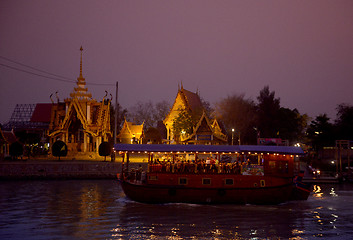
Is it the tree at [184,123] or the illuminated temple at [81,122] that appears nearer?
the illuminated temple at [81,122]

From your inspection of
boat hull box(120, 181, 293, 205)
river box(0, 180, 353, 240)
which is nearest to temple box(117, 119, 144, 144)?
river box(0, 180, 353, 240)

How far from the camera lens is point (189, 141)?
1788 inches

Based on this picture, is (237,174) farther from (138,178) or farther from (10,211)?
(10,211)

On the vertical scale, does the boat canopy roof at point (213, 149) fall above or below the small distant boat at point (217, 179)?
above

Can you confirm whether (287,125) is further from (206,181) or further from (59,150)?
(206,181)

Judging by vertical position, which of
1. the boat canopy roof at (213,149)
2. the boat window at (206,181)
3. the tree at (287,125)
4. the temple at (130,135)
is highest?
the tree at (287,125)

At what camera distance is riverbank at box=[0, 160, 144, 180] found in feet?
133

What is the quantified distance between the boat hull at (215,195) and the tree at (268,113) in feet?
186

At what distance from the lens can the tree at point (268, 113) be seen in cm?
8269

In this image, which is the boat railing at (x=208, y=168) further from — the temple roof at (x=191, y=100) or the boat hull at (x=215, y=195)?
the temple roof at (x=191, y=100)

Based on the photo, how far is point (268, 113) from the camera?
86.4m

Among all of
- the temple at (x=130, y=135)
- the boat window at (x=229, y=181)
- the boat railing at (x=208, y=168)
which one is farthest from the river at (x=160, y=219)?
the temple at (x=130, y=135)

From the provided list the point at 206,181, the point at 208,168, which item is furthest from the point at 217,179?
the point at 208,168

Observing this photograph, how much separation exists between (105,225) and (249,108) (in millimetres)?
61874
